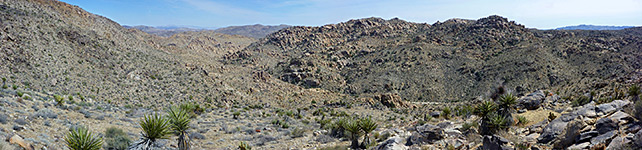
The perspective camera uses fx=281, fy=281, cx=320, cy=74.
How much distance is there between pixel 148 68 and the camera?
30719mm

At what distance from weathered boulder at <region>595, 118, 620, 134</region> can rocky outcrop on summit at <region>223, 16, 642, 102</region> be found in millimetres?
23804

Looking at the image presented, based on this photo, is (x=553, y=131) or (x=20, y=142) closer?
(x=20, y=142)

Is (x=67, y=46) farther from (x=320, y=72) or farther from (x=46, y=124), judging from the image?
(x=320, y=72)

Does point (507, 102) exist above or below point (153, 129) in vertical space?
below

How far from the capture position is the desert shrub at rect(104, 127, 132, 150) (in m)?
9.87

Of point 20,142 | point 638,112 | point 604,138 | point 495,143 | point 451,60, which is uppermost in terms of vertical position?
point 638,112

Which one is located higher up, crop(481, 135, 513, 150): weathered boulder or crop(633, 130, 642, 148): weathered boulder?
crop(633, 130, 642, 148): weathered boulder

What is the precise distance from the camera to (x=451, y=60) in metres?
50.3

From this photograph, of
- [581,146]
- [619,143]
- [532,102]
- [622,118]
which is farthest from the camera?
[532,102]

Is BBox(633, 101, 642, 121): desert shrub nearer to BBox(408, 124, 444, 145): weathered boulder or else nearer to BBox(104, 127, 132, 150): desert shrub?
BBox(408, 124, 444, 145): weathered boulder

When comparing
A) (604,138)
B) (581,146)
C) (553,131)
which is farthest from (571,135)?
(553,131)

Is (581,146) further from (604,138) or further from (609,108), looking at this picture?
(609,108)

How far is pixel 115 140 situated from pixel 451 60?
50815 mm

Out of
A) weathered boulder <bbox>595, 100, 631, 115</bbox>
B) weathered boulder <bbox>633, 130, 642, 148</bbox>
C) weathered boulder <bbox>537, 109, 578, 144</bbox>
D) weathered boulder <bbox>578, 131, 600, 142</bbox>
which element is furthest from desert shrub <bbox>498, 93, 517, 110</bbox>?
weathered boulder <bbox>633, 130, 642, 148</bbox>
